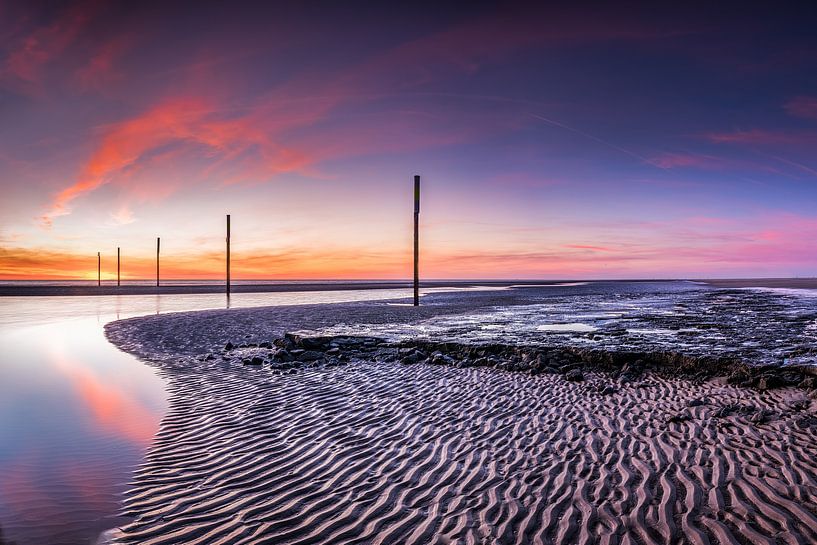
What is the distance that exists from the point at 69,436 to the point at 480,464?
5877 mm

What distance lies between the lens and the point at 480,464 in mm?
5574

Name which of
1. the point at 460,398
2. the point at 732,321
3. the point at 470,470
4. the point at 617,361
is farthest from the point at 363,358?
the point at 732,321

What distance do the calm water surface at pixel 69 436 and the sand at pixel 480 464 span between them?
36cm

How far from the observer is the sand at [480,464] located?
4.19 m

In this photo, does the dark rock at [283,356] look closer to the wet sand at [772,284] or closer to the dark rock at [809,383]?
the dark rock at [809,383]

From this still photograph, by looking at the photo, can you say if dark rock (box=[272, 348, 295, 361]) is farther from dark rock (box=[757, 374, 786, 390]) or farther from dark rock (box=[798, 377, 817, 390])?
dark rock (box=[798, 377, 817, 390])

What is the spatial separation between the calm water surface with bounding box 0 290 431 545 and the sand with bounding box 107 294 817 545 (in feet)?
1.16

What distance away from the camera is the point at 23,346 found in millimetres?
15484

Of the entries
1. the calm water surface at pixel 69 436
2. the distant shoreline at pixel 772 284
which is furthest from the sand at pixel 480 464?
the distant shoreline at pixel 772 284

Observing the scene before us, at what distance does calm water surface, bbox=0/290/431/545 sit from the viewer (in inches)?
177

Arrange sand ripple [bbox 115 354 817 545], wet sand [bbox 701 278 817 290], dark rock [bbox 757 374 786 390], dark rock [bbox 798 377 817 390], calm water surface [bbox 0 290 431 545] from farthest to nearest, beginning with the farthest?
wet sand [bbox 701 278 817 290], dark rock [bbox 757 374 786 390], dark rock [bbox 798 377 817 390], calm water surface [bbox 0 290 431 545], sand ripple [bbox 115 354 817 545]

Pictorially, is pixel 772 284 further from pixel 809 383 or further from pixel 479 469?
pixel 479 469

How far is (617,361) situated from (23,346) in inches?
710

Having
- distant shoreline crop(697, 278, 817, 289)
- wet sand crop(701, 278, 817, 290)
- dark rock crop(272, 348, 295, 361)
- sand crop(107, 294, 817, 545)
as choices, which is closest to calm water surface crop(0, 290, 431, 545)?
sand crop(107, 294, 817, 545)
